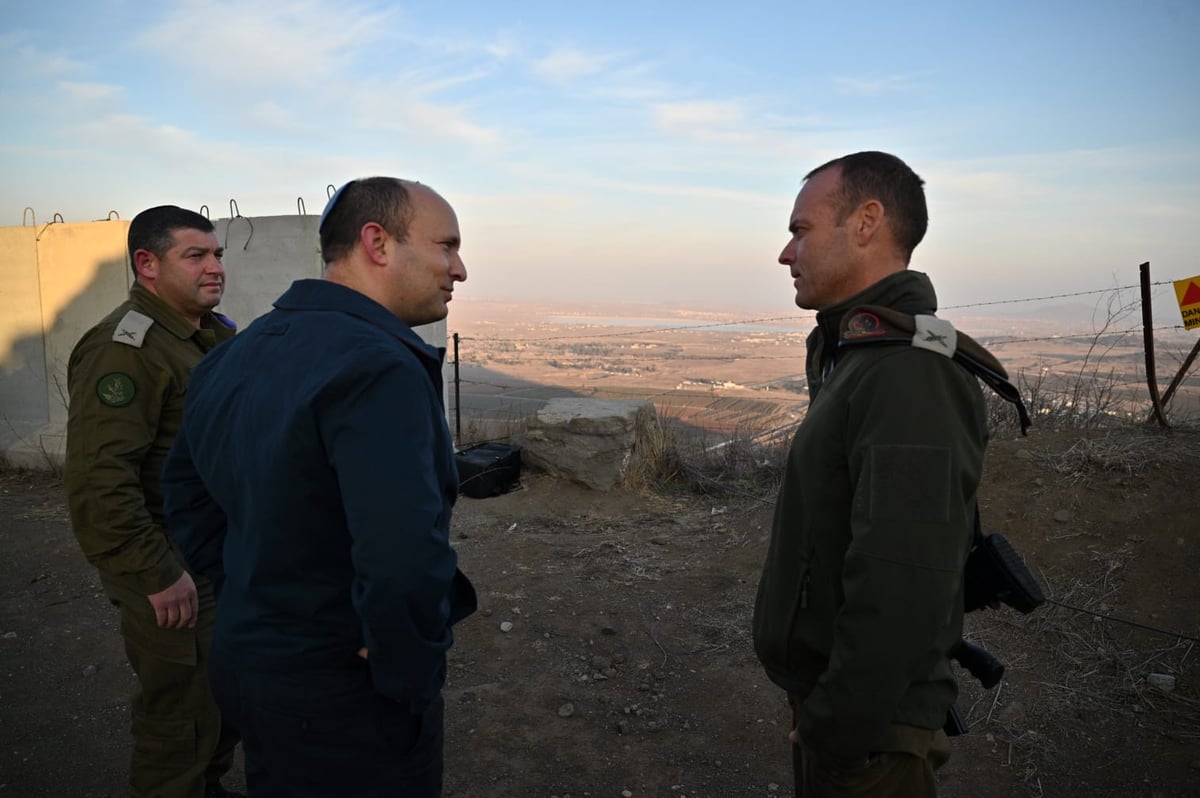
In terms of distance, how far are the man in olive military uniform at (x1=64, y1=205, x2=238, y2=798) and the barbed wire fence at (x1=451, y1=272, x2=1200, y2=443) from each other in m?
5.34

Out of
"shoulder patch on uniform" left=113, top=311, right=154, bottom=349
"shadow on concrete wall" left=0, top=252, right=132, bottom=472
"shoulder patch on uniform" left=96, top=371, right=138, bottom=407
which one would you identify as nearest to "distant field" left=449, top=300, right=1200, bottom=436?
"shadow on concrete wall" left=0, top=252, right=132, bottom=472

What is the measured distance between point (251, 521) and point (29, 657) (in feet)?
12.6

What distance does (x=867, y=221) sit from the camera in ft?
5.91

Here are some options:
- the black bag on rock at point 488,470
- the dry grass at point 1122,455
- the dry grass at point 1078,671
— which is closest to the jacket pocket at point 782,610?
the dry grass at point 1078,671

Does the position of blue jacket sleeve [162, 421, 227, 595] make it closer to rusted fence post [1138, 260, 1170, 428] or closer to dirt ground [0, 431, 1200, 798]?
dirt ground [0, 431, 1200, 798]

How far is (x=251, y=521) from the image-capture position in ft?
5.06

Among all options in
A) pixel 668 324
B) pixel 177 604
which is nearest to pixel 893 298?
pixel 177 604

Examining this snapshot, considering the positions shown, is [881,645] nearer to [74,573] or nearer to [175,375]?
[175,375]

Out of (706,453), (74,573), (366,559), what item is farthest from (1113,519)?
(74,573)

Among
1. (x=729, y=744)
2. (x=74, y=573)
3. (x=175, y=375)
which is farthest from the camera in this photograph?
(x=74, y=573)

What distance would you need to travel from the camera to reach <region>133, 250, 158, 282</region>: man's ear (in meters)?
2.81

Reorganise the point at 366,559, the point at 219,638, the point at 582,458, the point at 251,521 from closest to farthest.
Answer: the point at 366,559
the point at 251,521
the point at 219,638
the point at 582,458

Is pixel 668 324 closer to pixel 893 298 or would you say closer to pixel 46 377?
pixel 46 377

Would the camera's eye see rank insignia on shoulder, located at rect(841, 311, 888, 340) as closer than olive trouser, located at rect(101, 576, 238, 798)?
Yes
